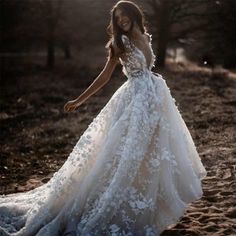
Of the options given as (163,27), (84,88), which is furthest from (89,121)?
(163,27)

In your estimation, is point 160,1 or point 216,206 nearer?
point 216,206

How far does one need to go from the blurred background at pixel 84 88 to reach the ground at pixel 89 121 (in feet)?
0.06

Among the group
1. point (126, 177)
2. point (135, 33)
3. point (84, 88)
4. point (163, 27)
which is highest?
point (135, 33)

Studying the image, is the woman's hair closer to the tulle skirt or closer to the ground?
the tulle skirt

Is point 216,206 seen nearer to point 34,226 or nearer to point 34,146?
point 34,226

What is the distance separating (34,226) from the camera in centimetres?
499

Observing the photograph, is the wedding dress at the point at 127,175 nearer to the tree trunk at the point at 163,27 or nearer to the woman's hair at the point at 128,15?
the woman's hair at the point at 128,15

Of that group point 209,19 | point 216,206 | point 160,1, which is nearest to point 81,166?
point 216,206

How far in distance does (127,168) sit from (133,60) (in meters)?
0.99

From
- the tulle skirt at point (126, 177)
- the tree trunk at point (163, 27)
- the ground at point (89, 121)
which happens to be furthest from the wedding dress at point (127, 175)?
the tree trunk at point (163, 27)

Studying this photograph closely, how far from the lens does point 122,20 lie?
16.2 feet

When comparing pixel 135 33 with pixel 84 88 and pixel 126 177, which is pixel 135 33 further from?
pixel 84 88

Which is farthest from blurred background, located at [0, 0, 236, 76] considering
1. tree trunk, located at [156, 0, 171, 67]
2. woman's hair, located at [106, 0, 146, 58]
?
woman's hair, located at [106, 0, 146, 58]

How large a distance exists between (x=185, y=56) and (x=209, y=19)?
4.43 metres
